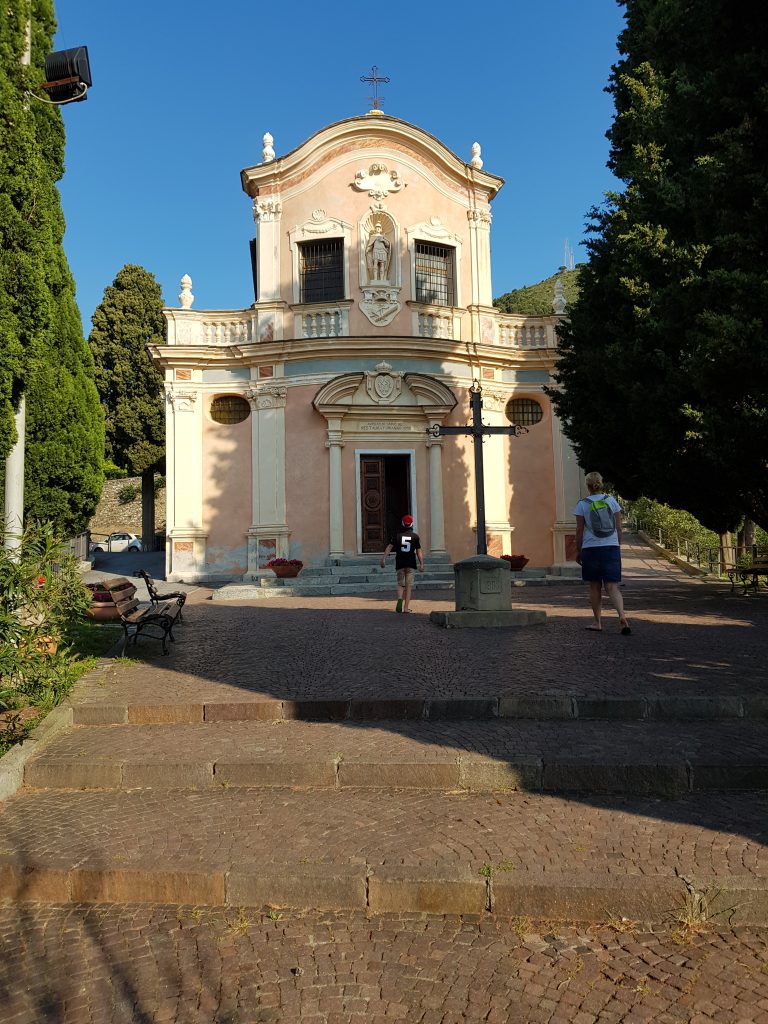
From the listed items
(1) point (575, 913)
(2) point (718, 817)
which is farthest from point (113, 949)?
(2) point (718, 817)

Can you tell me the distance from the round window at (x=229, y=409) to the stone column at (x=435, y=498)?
18.0 ft

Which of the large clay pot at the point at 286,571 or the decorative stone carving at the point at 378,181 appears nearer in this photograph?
the large clay pot at the point at 286,571

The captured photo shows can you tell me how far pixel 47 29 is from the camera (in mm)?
8125

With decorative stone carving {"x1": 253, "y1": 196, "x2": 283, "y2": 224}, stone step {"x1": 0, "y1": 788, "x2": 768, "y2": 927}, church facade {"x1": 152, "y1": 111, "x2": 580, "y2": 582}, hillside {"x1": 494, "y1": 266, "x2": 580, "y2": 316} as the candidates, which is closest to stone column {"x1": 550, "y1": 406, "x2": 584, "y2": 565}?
church facade {"x1": 152, "y1": 111, "x2": 580, "y2": 582}

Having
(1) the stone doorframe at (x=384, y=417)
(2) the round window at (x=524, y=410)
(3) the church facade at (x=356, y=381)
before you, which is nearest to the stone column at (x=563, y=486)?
(3) the church facade at (x=356, y=381)

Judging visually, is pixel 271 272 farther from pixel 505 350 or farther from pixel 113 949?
pixel 113 949

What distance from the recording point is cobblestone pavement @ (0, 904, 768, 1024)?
2.62 m

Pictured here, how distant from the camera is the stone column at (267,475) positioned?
65.4 feet

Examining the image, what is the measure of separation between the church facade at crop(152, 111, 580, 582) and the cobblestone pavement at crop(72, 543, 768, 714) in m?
8.35

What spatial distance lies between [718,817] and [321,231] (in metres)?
20.0

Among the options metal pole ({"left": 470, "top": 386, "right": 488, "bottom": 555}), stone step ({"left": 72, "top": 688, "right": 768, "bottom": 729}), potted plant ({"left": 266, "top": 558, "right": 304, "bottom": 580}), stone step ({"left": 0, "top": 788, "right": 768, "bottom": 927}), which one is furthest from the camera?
potted plant ({"left": 266, "top": 558, "right": 304, "bottom": 580})

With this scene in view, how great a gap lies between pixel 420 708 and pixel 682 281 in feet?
26.3

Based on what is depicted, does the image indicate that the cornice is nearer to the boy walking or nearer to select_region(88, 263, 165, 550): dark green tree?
select_region(88, 263, 165, 550): dark green tree

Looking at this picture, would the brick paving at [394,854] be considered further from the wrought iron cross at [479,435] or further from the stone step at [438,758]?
the wrought iron cross at [479,435]
